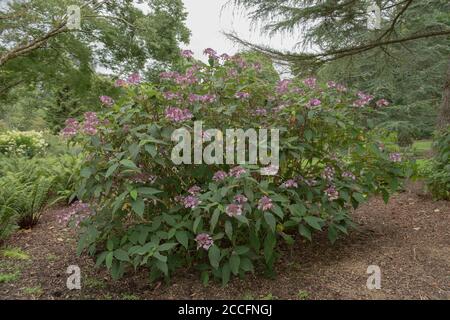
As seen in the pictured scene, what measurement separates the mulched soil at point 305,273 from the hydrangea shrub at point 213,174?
0.43ft

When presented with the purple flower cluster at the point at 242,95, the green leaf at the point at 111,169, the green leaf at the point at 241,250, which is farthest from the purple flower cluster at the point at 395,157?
the green leaf at the point at 111,169

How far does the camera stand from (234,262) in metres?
2.30

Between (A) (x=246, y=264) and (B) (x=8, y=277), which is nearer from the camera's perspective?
(A) (x=246, y=264)

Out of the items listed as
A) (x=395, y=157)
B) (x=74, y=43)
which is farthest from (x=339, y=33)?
(x=74, y=43)

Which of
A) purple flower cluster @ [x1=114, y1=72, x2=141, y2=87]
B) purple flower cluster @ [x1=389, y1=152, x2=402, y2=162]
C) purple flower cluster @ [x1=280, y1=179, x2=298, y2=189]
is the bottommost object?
purple flower cluster @ [x1=280, y1=179, x2=298, y2=189]

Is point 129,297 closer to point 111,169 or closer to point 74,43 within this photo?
point 111,169

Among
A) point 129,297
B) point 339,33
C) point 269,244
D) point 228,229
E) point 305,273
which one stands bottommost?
point 129,297

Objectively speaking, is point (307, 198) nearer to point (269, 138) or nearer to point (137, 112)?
Result: point (269, 138)

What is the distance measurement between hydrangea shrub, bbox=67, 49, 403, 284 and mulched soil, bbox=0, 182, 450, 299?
0.13 meters

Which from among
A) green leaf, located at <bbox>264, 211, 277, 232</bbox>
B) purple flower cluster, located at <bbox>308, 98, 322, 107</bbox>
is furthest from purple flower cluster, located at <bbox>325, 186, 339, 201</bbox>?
green leaf, located at <bbox>264, 211, 277, 232</bbox>

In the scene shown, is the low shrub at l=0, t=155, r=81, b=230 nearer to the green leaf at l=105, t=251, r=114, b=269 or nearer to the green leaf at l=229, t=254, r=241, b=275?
the green leaf at l=105, t=251, r=114, b=269

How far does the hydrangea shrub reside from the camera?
7.40 ft

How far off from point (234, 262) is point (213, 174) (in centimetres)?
59
